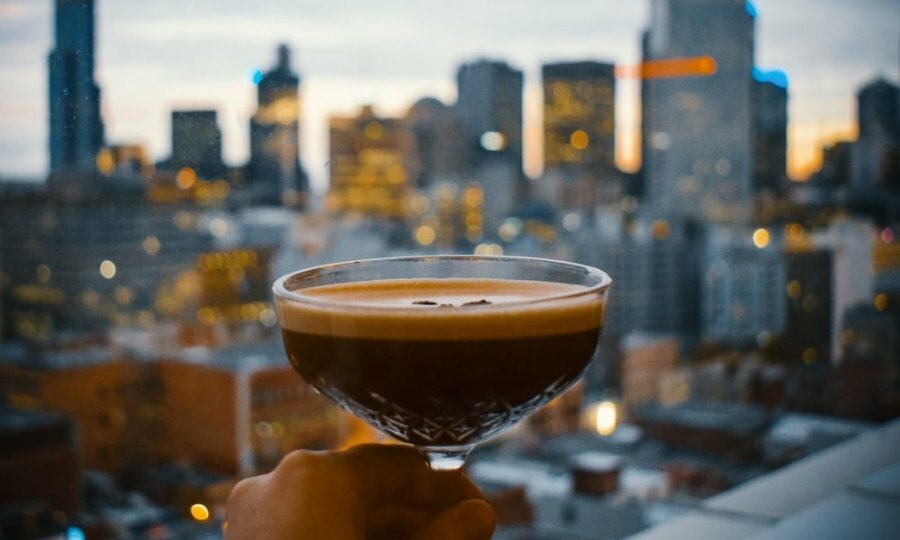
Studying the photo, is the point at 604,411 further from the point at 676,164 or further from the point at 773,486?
the point at 773,486

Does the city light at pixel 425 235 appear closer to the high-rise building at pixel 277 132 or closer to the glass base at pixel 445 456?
the high-rise building at pixel 277 132

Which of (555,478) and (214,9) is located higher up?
(214,9)

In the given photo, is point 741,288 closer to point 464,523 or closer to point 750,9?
point 750,9

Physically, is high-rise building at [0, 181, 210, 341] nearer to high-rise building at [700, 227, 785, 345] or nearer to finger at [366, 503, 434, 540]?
finger at [366, 503, 434, 540]

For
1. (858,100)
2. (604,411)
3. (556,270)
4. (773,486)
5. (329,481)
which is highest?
(858,100)

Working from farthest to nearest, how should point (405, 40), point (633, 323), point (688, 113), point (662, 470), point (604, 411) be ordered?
point (633, 323)
point (688, 113)
point (604, 411)
point (662, 470)
point (405, 40)

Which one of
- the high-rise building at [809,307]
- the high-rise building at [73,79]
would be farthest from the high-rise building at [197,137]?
the high-rise building at [809,307]

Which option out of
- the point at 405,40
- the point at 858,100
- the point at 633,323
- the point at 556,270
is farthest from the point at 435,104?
the point at 556,270

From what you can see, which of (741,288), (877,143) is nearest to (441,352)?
(877,143)
